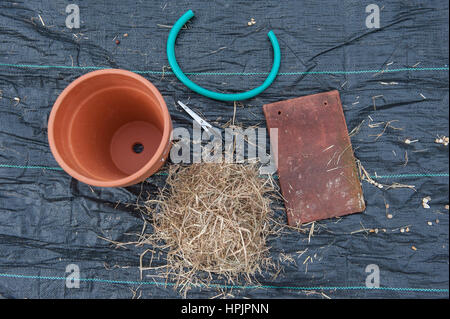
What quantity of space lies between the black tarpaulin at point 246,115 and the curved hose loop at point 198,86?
0.16 feet

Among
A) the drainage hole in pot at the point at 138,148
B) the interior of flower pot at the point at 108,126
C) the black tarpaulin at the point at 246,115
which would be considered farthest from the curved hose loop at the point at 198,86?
the drainage hole in pot at the point at 138,148

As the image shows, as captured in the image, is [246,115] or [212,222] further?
[246,115]

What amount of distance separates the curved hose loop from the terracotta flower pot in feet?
0.83

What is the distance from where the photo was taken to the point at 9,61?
149cm

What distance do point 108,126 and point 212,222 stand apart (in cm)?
68

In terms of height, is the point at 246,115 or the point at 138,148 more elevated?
the point at 246,115

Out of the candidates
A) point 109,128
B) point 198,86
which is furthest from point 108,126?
point 198,86

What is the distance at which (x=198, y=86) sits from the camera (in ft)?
4.75

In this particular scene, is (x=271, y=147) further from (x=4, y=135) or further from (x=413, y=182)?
(x=4, y=135)

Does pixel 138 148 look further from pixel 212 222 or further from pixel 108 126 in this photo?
pixel 212 222

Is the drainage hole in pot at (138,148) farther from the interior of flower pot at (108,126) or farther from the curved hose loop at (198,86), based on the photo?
the curved hose loop at (198,86)

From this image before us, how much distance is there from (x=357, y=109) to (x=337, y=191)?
0.43 meters

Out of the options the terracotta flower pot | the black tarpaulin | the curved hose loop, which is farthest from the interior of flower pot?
the curved hose loop
